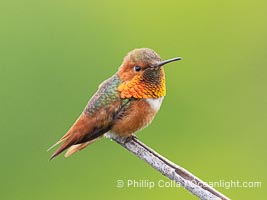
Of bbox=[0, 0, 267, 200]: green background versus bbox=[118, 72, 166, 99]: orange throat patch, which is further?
bbox=[0, 0, 267, 200]: green background

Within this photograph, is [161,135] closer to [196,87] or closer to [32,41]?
[196,87]

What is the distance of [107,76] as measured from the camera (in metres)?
4.79

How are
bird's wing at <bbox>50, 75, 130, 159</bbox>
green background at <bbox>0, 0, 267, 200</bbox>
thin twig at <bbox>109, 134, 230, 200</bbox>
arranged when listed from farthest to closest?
1. green background at <bbox>0, 0, 267, 200</bbox>
2. bird's wing at <bbox>50, 75, 130, 159</bbox>
3. thin twig at <bbox>109, 134, 230, 200</bbox>

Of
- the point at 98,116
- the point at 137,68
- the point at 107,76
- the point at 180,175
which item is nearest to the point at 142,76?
the point at 137,68

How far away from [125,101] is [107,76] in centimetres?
230

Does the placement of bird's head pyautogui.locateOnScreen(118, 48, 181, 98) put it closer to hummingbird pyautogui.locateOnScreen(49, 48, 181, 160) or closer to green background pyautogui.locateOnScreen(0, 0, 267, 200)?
hummingbird pyautogui.locateOnScreen(49, 48, 181, 160)

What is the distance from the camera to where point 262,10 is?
661 cm

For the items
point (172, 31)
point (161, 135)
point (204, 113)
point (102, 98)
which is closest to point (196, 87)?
A: point (204, 113)

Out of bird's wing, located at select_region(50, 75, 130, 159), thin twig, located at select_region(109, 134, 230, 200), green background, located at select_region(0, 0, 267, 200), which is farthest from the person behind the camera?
green background, located at select_region(0, 0, 267, 200)

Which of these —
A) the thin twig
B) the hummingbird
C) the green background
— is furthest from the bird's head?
the green background

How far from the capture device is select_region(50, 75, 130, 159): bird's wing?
2.33 metres

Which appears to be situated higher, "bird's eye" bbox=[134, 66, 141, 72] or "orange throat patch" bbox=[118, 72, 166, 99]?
"bird's eye" bbox=[134, 66, 141, 72]

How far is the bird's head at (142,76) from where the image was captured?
2.35 meters

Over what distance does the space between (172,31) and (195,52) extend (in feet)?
1.39
